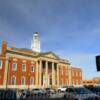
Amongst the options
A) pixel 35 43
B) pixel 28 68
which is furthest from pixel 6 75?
pixel 35 43

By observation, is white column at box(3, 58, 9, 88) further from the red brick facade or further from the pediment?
the pediment

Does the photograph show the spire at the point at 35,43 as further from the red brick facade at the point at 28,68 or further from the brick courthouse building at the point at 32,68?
the red brick facade at the point at 28,68

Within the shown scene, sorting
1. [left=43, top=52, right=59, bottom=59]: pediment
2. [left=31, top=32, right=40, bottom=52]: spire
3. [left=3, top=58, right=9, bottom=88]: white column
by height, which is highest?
[left=31, top=32, right=40, bottom=52]: spire

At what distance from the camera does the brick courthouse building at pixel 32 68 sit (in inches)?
2061

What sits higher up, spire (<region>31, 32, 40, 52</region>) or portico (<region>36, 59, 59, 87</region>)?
spire (<region>31, 32, 40, 52</region>)

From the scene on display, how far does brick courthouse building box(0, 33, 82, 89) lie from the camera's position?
172 ft

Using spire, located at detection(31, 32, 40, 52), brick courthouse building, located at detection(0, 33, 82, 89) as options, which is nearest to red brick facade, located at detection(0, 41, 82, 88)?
brick courthouse building, located at detection(0, 33, 82, 89)

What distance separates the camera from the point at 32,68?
197ft

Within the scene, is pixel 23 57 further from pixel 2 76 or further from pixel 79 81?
pixel 79 81

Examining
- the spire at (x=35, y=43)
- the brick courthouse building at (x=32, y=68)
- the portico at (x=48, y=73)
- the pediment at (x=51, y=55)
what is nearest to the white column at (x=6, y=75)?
the brick courthouse building at (x=32, y=68)

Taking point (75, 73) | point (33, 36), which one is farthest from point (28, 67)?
point (75, 73)

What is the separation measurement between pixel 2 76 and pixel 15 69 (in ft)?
17.3

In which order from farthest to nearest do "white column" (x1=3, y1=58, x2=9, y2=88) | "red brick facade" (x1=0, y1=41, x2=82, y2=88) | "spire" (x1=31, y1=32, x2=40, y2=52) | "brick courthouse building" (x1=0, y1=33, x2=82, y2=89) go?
"spire" (x1=31, y1=32, x2=40, y2=52) < "brick courthouse building" (x1=0, y1=33, x2=82, y2=89) < "red brick facade" (x1=0, y1=41, x2=82, y2=88) < "white column" (x1=3, y1=58, x2=9, y2=88)

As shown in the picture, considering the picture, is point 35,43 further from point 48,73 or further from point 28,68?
point 28,68
